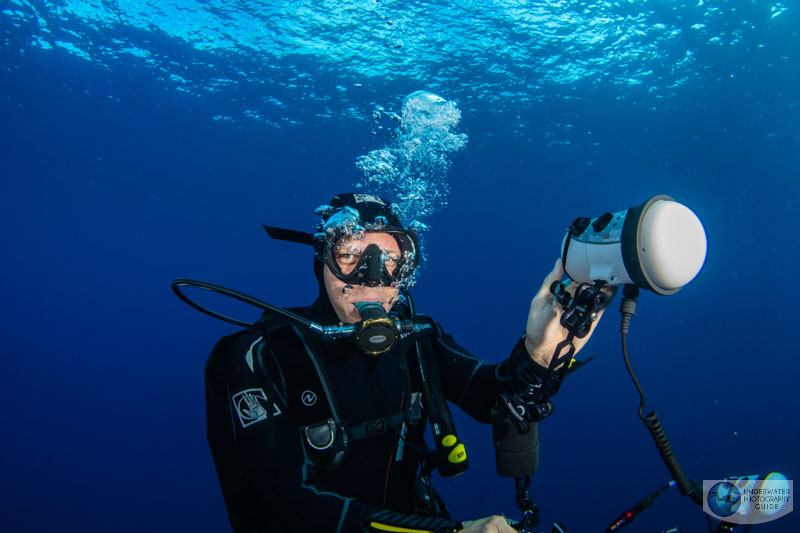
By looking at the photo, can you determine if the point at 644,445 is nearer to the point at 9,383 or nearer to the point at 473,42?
the point at 473,42

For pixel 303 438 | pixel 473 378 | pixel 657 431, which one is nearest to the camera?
pixel 657 431

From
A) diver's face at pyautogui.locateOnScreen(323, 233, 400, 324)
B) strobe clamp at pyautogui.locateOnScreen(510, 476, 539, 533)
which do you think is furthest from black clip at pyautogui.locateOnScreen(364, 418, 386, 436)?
strobe clamp at pyautogui.locateOnScreen(510, 476, 539, 533)

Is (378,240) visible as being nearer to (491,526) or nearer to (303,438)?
(303,438)

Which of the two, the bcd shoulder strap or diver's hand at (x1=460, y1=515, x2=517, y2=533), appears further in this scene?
the bcd shoulder strap

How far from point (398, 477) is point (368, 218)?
205cm

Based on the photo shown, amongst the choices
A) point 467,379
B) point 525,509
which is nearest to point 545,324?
point 525,509

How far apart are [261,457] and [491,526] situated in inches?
48.7

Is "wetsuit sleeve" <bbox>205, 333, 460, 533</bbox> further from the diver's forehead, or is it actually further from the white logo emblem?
the diver's forehead

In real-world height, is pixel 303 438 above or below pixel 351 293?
below

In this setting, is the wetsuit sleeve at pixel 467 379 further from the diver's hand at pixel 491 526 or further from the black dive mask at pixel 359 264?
the diver's hand at pixel 491 526

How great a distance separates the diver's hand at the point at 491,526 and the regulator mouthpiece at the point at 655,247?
1.13m

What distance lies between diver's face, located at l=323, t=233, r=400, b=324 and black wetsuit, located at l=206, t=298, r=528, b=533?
0.18 meters

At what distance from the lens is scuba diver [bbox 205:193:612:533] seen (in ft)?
6.63

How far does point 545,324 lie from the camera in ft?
7.32
